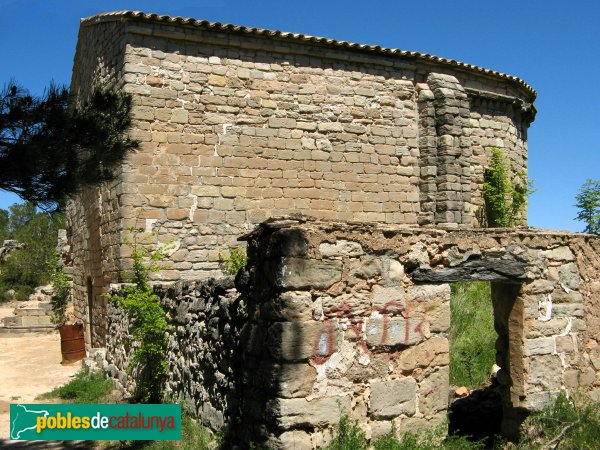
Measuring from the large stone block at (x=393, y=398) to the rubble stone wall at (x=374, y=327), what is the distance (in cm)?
1

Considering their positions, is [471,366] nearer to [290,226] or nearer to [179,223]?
[290,226]

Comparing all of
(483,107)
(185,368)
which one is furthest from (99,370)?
(483,107)

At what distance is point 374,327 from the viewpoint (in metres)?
4.61

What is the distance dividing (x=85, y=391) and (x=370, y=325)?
554 centimetres

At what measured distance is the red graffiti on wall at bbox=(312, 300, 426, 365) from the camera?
14.3 ft

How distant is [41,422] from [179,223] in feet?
12.2

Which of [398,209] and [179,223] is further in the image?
[398,209]

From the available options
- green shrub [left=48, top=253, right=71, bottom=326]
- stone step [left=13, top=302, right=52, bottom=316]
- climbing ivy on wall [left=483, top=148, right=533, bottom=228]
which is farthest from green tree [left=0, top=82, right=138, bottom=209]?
stone step [left=13, top=302, right=52, bottom=316]

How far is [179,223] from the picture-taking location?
365 inches

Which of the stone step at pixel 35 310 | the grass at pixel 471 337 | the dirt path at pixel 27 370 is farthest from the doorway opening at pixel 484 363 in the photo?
the stone step at pixel 35 310

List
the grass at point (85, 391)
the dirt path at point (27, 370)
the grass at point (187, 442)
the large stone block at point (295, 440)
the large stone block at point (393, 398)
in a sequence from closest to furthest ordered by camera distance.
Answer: the large stone block at point (295, 440) < the large stone block at point (393, 398) < the grass at point (187, 442) < the grass at point (85, 391) < the dirt path at point (27, 370)

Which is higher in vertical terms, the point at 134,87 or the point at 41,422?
the point at 134,87

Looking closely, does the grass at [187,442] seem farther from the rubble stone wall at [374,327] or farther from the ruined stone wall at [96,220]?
the ruined stone wall at [96,220]

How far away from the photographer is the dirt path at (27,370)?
8602 millimetres
